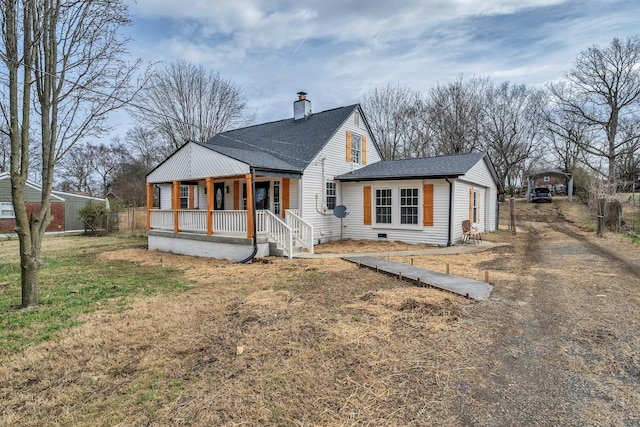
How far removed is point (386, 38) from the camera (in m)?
14.6

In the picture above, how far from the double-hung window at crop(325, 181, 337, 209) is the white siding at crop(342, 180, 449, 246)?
561mm

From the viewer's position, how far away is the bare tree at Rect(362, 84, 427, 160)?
1156 inches

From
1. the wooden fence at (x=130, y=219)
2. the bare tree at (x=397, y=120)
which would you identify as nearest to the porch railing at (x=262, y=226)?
the wooden fence at (x=130, y=219)

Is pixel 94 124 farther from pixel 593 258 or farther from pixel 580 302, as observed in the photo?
pixel 593 258

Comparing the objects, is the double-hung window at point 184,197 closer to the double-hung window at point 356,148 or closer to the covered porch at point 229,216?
the covered porch at point 229,216

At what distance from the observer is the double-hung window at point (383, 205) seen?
13.1 m

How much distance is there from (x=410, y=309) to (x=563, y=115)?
26.0 meters

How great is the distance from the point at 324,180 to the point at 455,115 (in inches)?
814

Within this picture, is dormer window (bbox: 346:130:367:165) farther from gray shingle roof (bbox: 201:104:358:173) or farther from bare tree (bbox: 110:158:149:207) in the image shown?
bare tree (bbox: 110:158:149:207)

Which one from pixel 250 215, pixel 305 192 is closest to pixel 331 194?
pixel 305 192

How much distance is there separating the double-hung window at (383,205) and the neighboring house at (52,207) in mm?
17903

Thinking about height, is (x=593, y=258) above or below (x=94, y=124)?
below

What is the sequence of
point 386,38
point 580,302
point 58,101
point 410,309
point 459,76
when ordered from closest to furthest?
1. point 410,309
2. point 580,302
3. point 58,101
4. point 386,38
5. point 459,76

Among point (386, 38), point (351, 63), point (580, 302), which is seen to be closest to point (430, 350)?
point (580, 302)
